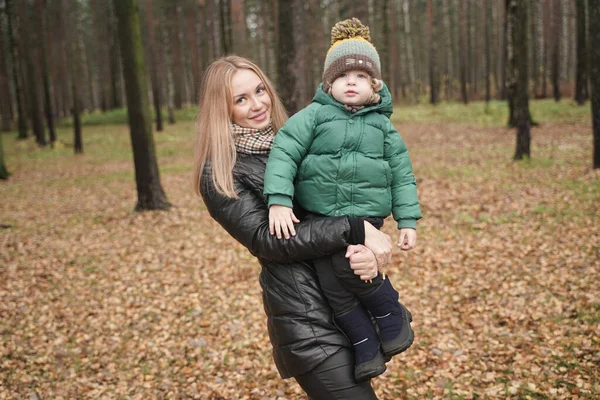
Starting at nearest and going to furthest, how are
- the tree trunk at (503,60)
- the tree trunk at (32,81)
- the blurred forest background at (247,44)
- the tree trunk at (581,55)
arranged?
the blurred forest background at (247,44) < the tree trunk at (581,55) < the tree trunk at (32,81) < the tree trunk at (503,60)

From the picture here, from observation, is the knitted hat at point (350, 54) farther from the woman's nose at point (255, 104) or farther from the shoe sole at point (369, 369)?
the shoe sole at point (369, 369)

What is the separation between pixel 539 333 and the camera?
5.05m

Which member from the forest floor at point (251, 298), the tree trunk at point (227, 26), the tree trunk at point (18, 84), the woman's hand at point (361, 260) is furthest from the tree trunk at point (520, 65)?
the tree trunk at point (18, 84)

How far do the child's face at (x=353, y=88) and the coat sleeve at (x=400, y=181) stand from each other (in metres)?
0.18

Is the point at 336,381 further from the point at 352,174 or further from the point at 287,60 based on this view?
the point at 287,60

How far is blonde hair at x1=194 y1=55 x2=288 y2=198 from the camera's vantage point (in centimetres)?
216

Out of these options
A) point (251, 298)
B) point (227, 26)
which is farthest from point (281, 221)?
point (227, 26)

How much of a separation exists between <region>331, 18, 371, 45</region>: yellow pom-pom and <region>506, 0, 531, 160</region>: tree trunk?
36.7ft

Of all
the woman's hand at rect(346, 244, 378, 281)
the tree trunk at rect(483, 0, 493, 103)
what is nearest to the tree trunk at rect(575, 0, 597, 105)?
the tree trunk at rect(483, 0, 493, 103)

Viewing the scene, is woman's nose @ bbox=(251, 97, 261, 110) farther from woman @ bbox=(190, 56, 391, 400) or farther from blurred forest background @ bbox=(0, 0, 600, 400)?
blurred forest background @ bbox=(0, 0, 600, 400)

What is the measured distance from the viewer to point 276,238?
2047 mm

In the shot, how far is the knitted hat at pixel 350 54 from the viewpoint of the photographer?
2.19 meters

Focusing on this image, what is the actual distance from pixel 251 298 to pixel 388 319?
14.9ft

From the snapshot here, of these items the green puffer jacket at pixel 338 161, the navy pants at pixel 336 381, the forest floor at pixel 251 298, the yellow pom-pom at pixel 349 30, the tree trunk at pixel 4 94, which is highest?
the tree trunk at pixel 4 94
